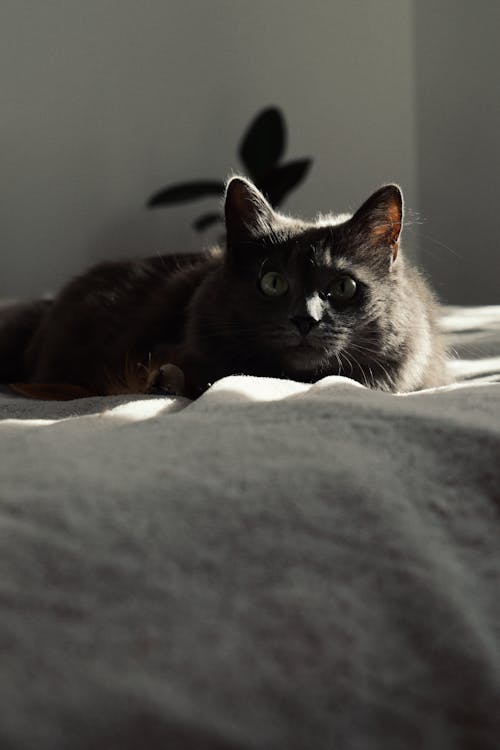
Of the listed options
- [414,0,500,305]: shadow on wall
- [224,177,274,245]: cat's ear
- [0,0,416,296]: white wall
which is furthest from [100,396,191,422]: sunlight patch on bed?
[0,0,416,296]: white wall

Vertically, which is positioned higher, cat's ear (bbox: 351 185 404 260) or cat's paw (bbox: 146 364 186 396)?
cat's ear (bbox: 351 185 404 260)

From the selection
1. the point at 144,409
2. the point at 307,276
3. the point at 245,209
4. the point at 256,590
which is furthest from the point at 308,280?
the point at 256,590

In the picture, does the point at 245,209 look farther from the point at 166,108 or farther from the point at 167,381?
the point at 166,108

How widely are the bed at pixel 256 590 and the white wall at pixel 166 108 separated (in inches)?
146

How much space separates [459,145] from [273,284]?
3017mm

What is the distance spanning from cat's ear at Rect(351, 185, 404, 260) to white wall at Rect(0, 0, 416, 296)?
10.0 feet

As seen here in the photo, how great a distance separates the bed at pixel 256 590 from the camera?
55cm

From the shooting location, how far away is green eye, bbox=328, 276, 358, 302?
4.50 feet

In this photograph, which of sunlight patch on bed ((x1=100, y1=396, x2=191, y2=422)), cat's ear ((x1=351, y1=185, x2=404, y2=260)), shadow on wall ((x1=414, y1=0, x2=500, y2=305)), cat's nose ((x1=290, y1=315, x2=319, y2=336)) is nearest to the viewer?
sunlight patch on bed ((x1=100, y1=396, x2=191, y2=422))

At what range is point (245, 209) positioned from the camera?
145 cm

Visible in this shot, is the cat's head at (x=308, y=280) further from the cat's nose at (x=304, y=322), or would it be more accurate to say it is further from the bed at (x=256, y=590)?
the bed at (x=256, y=590)

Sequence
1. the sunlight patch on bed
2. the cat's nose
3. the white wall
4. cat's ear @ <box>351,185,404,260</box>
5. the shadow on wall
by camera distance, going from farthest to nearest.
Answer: the white wall → the shadow on wall → cat's ear @ <box>351,185,404,260</box> → the cat's nose → the sunlight patch on bed

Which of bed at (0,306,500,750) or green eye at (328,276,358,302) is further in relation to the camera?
green eye at (328,276,358,302)

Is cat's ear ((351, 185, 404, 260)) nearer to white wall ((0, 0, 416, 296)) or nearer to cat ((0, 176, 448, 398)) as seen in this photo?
cat ((0, 176, 448, 398))
